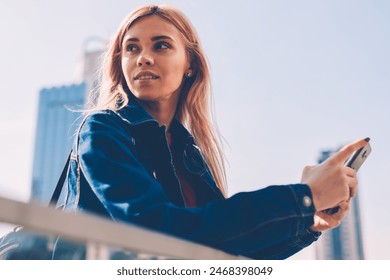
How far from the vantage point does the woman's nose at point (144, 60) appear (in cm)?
83

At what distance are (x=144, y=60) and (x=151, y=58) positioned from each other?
13 millimetres

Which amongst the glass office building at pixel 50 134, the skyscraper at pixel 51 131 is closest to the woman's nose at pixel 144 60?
the skyscraper at pixel 51 131

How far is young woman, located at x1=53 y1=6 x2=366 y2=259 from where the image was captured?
0.53 m

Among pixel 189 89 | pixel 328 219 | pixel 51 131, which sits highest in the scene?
pixel 189 89

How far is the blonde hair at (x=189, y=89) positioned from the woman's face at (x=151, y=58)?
0.02 meters

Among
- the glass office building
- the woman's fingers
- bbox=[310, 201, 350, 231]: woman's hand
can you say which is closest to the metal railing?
the woman's fingers

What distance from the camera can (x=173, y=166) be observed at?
0.76 m

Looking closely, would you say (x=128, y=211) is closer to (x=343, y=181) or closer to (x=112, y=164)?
(x=112, y=164)

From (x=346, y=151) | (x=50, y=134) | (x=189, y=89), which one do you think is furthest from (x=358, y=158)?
(x=50, y=134)

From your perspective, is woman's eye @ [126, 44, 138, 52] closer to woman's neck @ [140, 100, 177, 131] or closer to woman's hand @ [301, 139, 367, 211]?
woman's neck @ [140, 100, 177, 131]

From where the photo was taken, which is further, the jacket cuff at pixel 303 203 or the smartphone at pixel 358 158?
the smartphone at pixel 358 158

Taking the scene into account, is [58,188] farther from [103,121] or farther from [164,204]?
[164,204]

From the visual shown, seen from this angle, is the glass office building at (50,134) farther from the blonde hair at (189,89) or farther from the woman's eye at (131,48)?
the woman's eye at (131,48)
